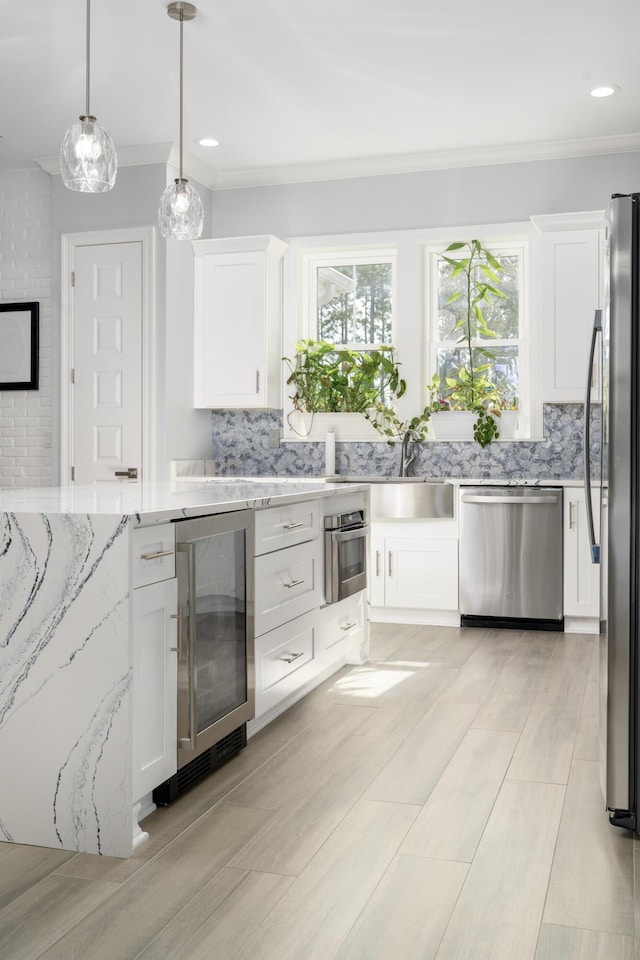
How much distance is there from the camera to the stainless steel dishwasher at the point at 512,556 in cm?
511

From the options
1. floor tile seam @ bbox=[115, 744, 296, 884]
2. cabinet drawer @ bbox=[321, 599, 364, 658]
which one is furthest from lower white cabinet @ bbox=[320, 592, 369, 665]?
floor tile seam @ bbox=[115, 744, 296, 884]

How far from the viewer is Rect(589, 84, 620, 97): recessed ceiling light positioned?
4609 mm

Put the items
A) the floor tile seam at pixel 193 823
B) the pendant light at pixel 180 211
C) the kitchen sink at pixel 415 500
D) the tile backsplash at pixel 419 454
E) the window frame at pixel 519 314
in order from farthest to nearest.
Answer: the window frame at pixel 519 314
the tile backsplash at pixel 419 454
the kitchen sink at pixel 415 500
the pendant light at pixel 180 211
the floor tile seam at pixel 193 823

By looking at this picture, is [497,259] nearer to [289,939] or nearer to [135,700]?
[135,700]

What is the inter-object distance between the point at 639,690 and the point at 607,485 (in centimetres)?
55

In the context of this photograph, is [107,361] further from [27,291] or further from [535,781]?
[535,781]

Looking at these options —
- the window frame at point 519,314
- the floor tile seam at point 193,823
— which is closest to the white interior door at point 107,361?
the window frame at point 519,314

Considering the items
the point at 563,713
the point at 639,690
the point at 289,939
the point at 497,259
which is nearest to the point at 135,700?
the point at 289,939

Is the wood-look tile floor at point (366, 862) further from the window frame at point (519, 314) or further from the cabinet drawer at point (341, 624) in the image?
the window frame at point (519, 314)

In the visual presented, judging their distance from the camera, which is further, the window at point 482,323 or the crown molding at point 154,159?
the window at point 482,323

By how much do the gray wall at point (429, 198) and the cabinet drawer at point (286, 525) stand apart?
2.94 metres

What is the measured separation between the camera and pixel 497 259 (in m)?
5.87

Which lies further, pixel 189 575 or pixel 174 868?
pixel 189 575

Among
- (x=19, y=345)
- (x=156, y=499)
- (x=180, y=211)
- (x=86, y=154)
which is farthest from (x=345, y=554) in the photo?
(x=19, y=345)
